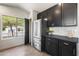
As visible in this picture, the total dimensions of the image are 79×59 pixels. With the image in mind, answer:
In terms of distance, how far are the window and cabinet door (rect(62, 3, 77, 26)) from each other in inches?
103

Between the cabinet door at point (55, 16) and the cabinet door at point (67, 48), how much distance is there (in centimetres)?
79

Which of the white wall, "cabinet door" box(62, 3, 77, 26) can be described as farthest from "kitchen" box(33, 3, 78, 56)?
the white wall

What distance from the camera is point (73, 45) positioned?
71.9 inches

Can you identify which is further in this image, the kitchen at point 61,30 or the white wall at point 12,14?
the white wall at point 12,14

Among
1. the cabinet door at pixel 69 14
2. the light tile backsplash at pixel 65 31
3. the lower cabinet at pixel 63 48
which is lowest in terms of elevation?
the lower cabinet at pixel 63 48

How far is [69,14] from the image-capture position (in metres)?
2.34

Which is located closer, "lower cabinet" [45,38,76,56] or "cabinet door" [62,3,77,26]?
"lower cabinet" [45,38,76,56]

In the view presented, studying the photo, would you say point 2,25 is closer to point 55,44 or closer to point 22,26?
point 22,26

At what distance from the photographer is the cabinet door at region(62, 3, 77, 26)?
2.19 m

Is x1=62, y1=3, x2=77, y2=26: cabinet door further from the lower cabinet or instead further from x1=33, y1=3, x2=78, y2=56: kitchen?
the lower cabinet

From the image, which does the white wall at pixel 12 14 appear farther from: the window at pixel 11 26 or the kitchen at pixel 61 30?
the kitchen at pixel 61 30

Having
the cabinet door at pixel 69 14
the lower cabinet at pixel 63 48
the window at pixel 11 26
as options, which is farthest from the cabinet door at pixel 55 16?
the window at pixel 11 26

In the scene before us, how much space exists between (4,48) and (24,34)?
1642 millimetres

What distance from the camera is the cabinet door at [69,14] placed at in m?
2.19
